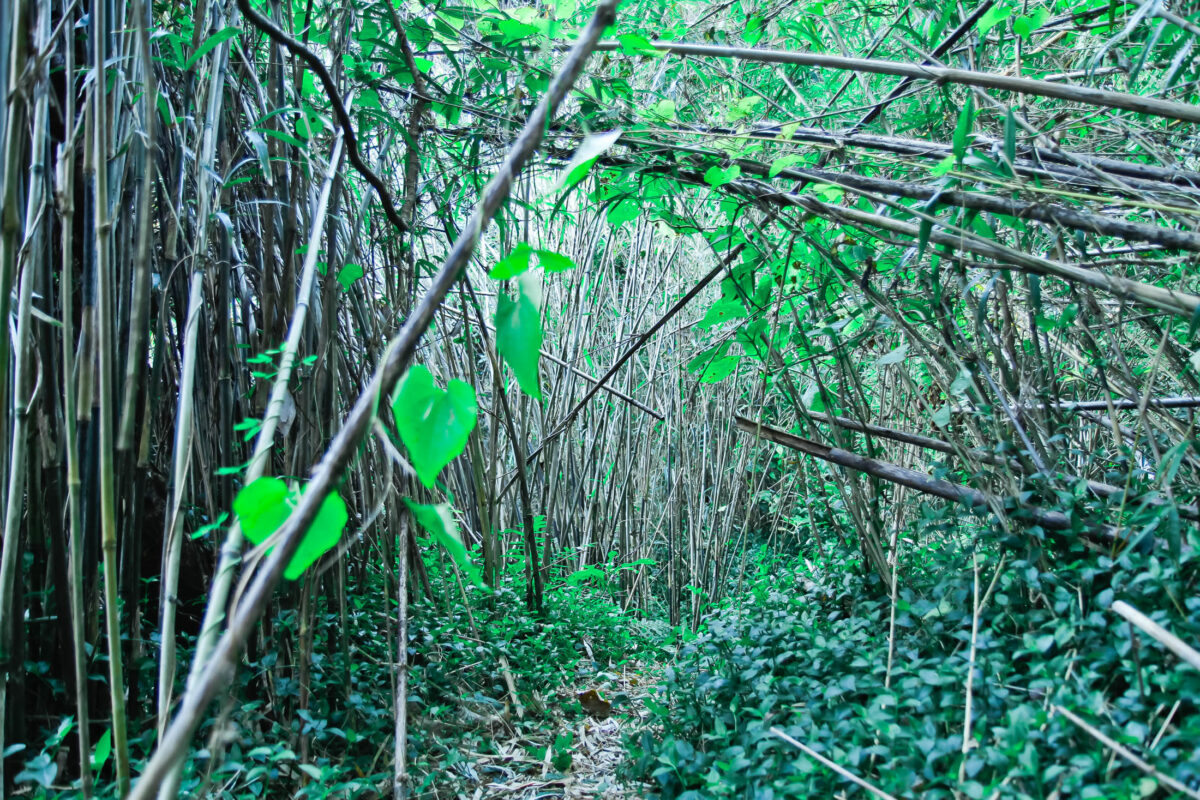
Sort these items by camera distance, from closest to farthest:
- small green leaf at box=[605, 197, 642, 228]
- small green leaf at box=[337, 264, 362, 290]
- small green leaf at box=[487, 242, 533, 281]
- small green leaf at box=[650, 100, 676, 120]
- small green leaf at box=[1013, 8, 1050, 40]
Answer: small green leaf at box=[487, 242, 533, 281] → small green leaf at box=[337, 264, 362, 290] → small green leaf at box=[1013, 8, 1050, 40] → small green leaf at box=[650, 100, 676, 120] → small green leaf at box=[605, 197, 642, 228]

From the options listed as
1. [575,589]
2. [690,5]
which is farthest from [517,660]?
[690,5]

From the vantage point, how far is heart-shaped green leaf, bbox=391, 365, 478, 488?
481 millimetres

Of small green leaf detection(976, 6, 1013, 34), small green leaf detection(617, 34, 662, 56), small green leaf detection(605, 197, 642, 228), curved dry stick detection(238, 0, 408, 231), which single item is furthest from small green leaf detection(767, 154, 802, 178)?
curved dry stick detection(238, 0, 408, 231)

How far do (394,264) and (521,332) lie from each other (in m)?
1.07

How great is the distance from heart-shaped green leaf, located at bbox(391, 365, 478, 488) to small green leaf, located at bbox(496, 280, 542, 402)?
6 cm

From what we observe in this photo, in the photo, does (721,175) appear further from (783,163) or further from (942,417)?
(942,417)

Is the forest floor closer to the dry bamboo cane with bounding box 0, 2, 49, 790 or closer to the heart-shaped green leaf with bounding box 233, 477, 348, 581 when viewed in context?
the dry bamboo cane with bounding box 0, 2, 49, 790

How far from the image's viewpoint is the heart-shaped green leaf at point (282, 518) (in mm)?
451

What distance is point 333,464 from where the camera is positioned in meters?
0.44

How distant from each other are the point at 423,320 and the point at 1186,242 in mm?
1021

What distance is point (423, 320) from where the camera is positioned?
1.59ft

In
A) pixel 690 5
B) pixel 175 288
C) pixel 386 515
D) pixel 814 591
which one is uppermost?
pixel 690 5

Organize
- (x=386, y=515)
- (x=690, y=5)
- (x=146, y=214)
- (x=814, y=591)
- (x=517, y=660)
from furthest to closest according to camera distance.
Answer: (x=690, y=5) < (x=517, y=660) < (x=814, y=591) < (x=386, y=515) < (x=146, y=214)

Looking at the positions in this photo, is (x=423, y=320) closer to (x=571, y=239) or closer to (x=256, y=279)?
(x=256, y=279)
